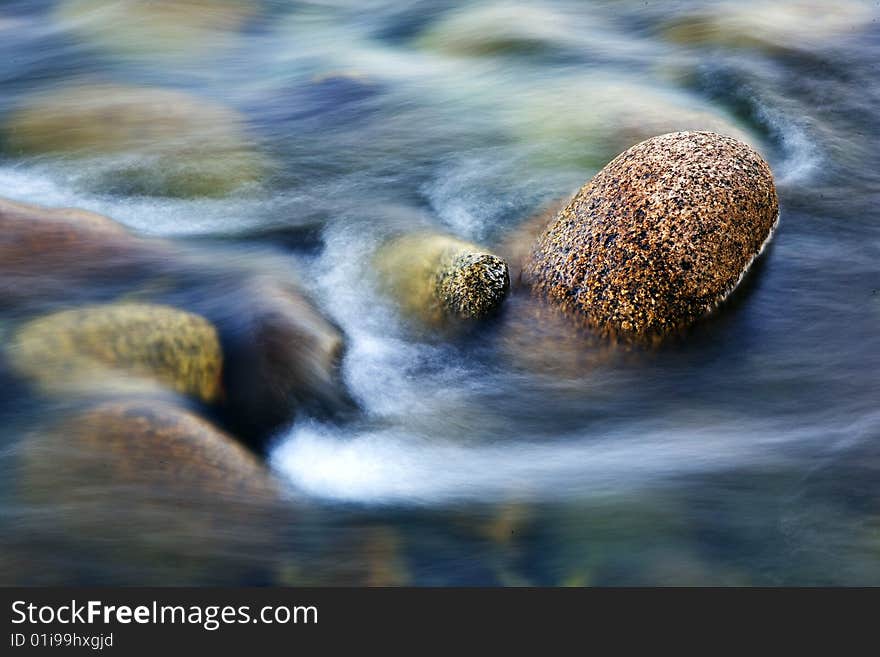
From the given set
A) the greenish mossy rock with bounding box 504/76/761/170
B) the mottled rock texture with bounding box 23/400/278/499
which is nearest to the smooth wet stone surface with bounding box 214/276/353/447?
the mottled rock texture with bounding box 23/400/278/499

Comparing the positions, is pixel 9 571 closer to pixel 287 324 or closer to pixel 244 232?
pixel 287 324

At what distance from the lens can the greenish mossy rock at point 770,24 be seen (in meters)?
11.9

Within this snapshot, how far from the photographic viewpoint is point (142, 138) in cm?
972

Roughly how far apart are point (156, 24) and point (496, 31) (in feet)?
13.7

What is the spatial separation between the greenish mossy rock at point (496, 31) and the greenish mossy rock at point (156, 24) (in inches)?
101

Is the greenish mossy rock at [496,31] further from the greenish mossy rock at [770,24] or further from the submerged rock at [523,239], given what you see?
the submerged rock at [523,239]

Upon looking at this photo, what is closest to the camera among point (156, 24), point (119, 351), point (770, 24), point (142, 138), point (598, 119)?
point (119, 351)

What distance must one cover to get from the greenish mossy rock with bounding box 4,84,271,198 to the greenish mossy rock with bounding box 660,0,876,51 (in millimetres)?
5687

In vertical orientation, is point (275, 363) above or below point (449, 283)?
below

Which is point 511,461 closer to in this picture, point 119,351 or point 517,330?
point 517,330

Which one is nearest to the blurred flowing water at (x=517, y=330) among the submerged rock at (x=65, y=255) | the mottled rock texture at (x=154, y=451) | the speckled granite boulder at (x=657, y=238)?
the mottled rock texture at (x=154, y=451)

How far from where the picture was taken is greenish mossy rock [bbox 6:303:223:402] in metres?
6.07

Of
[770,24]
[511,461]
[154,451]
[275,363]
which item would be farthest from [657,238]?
[770,24]

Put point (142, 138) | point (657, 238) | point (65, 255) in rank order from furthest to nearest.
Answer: point (142, 138) < point (65, 255) < point (657, 238)
